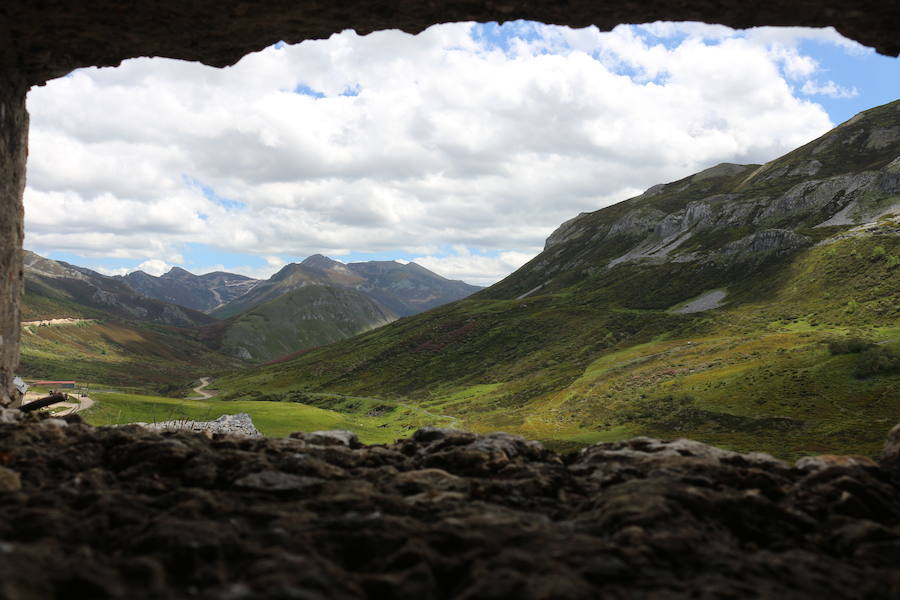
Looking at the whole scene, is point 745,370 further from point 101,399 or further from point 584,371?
point 101,399

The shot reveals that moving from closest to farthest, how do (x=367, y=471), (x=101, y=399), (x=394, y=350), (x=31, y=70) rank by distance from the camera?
(x=367, y=471) → (x=31, y=70) → (x=101, y=399) → (x=394, y=350)

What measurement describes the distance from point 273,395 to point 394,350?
44.4 m

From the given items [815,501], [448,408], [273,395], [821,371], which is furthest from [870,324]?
[273,395]

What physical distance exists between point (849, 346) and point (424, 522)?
68.0 m

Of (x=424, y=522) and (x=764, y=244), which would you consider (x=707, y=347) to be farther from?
(x=424, y=522)

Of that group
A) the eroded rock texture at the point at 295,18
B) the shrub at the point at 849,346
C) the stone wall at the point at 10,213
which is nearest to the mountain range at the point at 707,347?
the shrub at the point at 849,346

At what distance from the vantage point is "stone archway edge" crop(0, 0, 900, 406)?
12828 millimetres

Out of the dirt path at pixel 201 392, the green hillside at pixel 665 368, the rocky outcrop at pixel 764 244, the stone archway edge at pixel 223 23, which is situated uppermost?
the rocky outcrop at pixel 764 244

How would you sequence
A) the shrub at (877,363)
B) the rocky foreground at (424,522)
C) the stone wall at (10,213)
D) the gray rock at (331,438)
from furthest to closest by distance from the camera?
1. the shrub at (877,363)
2. the stone wall at (10,213)
3. the gray rock at (331,438)
4. the rocky foreground at (424,522)

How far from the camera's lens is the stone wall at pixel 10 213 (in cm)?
1516

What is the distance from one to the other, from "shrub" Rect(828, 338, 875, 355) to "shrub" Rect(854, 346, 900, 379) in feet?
5.72

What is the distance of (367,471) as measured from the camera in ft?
40.9

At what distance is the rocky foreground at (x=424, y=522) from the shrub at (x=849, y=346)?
184ft

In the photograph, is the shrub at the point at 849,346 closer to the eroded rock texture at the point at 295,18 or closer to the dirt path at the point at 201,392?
the eroded rock texture at the point at 295,18
